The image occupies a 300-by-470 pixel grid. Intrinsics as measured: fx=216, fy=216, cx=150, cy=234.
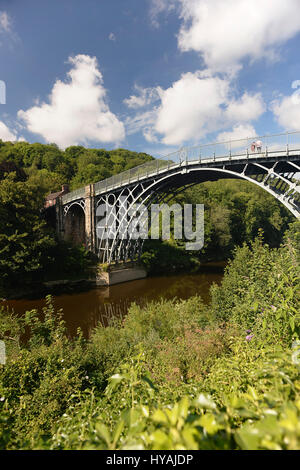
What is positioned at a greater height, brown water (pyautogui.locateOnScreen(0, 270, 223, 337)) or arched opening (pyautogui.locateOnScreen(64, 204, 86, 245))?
arched opening (pyautogui.locateOnScreen(64, 204, 86, 245))

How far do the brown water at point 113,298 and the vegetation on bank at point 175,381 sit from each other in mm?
3502

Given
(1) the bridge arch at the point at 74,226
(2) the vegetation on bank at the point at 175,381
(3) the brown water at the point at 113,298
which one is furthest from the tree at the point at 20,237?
(1) the bridge arch at the point at 74,226

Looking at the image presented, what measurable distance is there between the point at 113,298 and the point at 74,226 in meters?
12.4

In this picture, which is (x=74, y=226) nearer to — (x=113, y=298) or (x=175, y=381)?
(x=113, y=298)

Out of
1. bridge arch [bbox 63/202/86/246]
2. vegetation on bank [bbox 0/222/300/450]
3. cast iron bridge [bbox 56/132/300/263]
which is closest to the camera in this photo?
vegetation on bank [bbox 0/222/300/450]

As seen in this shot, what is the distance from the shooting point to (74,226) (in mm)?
25969

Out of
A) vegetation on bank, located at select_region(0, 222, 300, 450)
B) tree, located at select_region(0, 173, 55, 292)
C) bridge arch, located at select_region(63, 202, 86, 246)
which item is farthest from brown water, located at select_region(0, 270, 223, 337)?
bridge arch, located at select_region(63, 202, 86, 246)

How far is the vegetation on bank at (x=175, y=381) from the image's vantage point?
864 mm

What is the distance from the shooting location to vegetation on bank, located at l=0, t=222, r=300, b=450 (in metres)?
0.86

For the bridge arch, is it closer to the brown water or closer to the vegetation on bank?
the brown water

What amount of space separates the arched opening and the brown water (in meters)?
8.92

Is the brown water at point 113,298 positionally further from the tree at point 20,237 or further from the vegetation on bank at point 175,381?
the vegetation on bank at point 175,381
